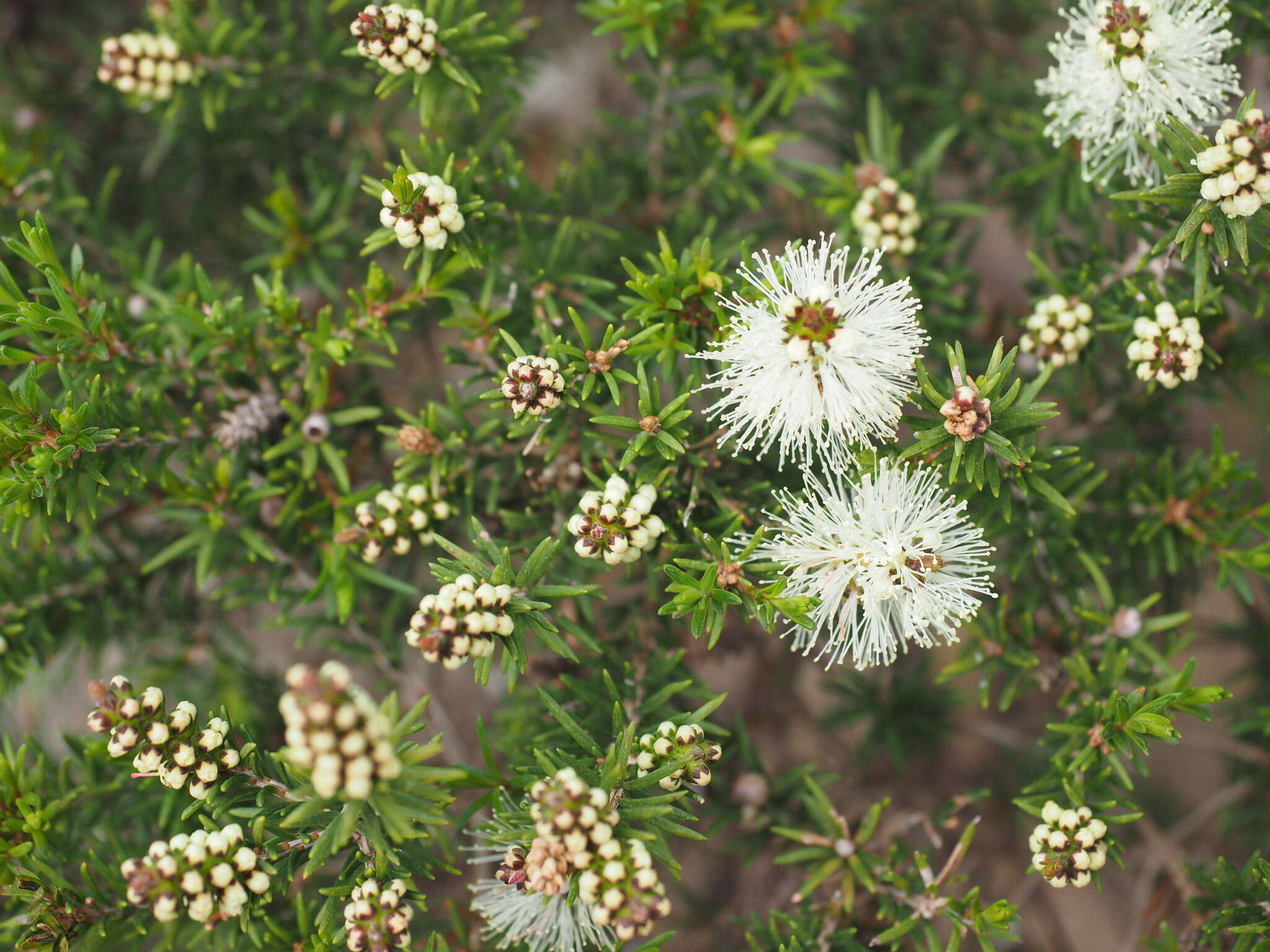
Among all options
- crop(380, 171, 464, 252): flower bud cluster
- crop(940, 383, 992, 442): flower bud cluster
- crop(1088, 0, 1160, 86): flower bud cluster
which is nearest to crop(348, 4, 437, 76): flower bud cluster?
crop(380, 171, 464, 252): flower bud cluster

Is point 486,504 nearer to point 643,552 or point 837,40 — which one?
point 643,552

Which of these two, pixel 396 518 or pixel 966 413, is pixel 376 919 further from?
pixel 966 413

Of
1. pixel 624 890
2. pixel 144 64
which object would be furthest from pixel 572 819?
pixel 144 64

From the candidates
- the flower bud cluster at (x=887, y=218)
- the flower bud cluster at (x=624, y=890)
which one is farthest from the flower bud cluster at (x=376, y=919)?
the flower bud cluster at (x=887, y=218)

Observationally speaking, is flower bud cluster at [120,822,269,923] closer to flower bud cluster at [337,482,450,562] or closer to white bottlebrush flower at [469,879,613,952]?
white bottlebrush flower at [469,879,613,952]

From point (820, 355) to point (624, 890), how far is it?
3.55 ft

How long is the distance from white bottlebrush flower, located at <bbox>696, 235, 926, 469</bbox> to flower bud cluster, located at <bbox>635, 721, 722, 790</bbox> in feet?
2.04

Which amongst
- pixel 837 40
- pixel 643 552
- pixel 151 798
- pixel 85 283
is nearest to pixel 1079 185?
pixel 837 40

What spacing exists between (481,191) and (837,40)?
173 centimetres

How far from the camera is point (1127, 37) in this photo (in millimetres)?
1996

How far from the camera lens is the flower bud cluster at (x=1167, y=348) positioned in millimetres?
2000

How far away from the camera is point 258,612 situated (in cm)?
356

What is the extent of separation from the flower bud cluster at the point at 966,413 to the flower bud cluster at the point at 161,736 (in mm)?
1629

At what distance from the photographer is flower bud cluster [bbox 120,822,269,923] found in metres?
1.58
